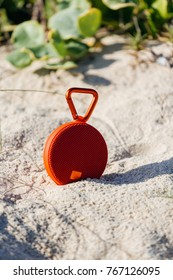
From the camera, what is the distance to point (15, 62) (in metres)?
2.48

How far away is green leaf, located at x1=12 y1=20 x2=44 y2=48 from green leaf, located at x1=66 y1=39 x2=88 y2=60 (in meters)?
0.14

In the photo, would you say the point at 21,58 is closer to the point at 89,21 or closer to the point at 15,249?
the point at 89,21

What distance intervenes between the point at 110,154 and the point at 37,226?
0.50 meters

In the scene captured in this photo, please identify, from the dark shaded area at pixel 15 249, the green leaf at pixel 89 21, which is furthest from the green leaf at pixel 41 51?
the dark shaded area at pixel 15 249

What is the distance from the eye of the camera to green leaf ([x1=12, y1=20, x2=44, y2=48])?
259 cm

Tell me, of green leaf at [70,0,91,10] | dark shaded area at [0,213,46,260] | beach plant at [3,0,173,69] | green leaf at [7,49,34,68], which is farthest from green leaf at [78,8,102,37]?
dark shaded area at [0,213,46,260]

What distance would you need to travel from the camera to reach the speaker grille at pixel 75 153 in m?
1.73

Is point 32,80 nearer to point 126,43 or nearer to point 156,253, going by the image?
point 126,43

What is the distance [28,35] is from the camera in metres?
2.60

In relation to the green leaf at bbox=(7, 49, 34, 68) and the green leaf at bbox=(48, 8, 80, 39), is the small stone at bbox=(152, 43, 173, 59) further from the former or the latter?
the green leaf at bbox=(7, 49, 34, 68)

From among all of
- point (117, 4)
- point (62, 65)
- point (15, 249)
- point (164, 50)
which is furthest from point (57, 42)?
point (15, 249)

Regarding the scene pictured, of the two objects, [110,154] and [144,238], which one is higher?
[144,238]
